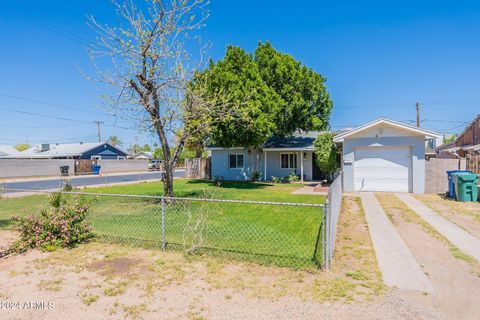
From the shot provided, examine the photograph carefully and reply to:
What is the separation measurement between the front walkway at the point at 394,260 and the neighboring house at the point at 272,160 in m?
13.0

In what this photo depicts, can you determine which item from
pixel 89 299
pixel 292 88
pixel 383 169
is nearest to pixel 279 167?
pixel 292 88

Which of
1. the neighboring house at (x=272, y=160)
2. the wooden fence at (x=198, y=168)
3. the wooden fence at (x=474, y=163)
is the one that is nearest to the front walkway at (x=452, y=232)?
the wooden fence at (x=474, y=163)

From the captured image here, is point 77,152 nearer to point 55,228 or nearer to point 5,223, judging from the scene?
point 5,223

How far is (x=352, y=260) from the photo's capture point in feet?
17.6

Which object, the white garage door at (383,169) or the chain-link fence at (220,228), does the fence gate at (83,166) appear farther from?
the white garage door at (383,169)

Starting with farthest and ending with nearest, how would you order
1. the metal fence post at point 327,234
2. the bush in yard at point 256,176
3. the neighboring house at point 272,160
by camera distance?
the bush in yard at point 256,176
the neighboring house at point 272,160
the metal fence post at point 327,234

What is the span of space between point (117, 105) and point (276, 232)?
7.22 meters

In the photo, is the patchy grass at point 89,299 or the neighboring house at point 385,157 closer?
the patchy grass at point 89,299

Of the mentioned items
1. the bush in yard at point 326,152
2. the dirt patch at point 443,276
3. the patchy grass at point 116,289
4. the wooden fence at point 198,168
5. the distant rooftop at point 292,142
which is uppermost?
the distant rooftop at point 292,142

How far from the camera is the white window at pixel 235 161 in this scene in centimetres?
2369

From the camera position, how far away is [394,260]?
538 centimetres

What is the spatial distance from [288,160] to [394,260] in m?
17.3

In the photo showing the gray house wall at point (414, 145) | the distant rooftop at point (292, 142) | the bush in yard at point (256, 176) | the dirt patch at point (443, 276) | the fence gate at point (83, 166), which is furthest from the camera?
Result: the fence gate at point (83, 166)

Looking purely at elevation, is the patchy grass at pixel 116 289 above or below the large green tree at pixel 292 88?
below
